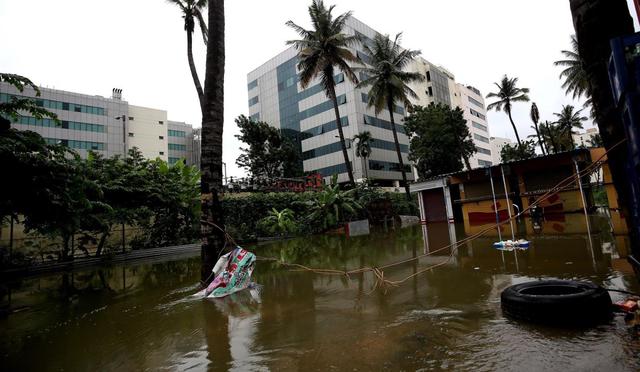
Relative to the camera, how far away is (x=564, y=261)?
7004 millimetres

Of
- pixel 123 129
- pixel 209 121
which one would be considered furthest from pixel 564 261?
pixel 123 129

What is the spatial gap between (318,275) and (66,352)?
5295mm

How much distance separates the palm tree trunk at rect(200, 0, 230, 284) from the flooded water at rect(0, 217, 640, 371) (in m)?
1.28

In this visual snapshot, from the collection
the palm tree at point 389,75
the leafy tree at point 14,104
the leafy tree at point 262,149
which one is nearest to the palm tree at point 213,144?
the leafy tree at point 14,104

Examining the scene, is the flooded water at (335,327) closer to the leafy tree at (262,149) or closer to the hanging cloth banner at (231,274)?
the hanging cloth banner at (231,274)

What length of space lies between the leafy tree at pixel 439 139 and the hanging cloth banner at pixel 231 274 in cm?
2694

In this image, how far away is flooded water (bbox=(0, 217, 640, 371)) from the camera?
3.14 meters

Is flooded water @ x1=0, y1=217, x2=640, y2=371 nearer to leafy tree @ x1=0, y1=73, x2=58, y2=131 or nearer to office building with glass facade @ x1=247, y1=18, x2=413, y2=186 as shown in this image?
leafy tree @ x1=0, y1=73, x2=58, y2=131

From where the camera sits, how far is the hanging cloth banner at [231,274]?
6.88 m

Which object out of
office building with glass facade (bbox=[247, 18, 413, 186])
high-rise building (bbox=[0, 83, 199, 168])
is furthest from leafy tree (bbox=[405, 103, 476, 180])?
high-rise building (bbox=[0, 83, 199, 168])

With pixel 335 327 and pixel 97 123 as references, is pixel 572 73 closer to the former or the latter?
pixel 335 327

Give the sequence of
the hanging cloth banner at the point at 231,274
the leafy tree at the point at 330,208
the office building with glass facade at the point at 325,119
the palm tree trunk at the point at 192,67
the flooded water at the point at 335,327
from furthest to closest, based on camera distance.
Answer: the office building with glass facade at the point at 325,119 < the leafy tree at the point at 330,208 < the palm tree trunk at the point at 192,67 < the hanging cloth banner at the point at 231,274 < the flooded water at the point at 335,327

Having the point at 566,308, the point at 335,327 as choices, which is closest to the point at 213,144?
the point at 335,327

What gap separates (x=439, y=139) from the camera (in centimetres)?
3044
